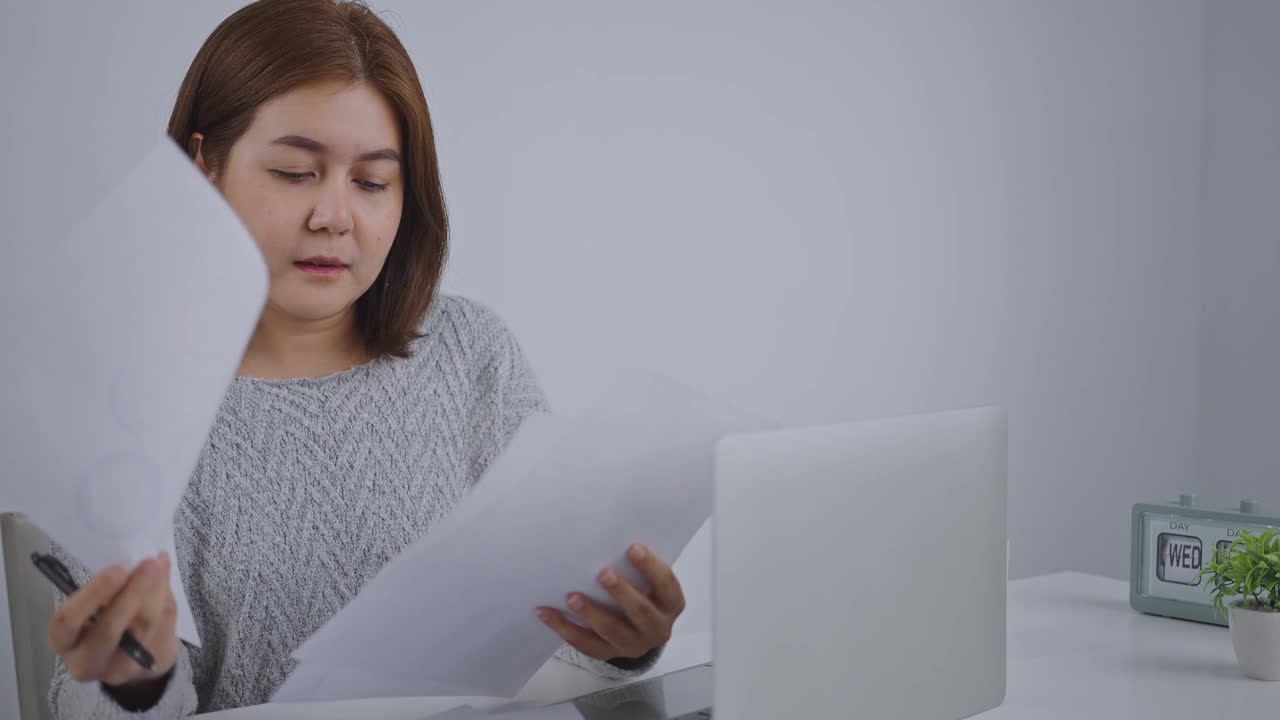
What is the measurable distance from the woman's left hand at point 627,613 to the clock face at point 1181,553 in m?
0.74

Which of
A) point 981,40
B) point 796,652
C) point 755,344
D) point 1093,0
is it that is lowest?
point 796,652

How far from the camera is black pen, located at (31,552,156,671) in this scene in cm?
67

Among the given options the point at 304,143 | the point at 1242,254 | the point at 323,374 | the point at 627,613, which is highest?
the point at 1242,254

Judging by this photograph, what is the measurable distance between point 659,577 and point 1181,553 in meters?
0.83

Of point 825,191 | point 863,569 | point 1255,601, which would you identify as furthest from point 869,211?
point 863,569

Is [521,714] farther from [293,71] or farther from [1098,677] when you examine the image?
[293,71]

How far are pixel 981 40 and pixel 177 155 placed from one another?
10.7ft

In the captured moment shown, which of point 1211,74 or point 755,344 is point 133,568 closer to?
point 755,344

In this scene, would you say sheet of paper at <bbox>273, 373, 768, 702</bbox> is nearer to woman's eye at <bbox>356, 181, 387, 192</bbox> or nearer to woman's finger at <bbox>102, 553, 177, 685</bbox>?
woman's finger at <bbox>102, 553, 177, 685</bbox>

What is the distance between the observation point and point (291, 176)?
43.3 inches

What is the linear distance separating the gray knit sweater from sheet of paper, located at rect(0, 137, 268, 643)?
53 centimetres

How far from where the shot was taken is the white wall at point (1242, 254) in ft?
11.9

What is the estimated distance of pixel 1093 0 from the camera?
3648 millimetres

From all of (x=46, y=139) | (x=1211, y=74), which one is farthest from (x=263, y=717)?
(x=1211, y=74)
